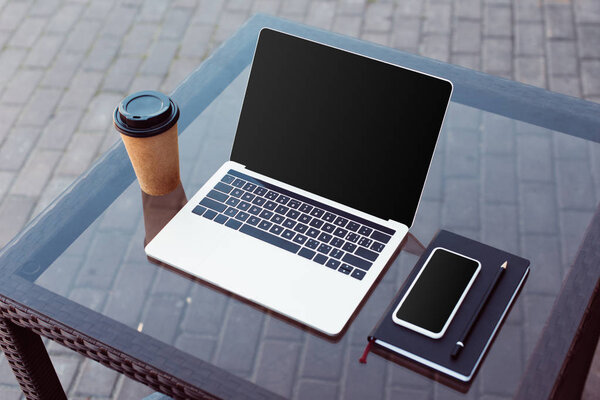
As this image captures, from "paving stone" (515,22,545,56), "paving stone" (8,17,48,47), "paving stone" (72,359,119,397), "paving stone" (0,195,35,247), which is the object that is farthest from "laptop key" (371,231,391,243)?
"paving stone" (8,17,48,47)

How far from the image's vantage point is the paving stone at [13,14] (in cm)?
383

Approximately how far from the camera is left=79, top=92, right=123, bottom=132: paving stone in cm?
322

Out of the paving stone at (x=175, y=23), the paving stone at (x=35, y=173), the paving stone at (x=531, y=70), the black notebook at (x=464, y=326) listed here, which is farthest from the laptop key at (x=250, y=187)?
the paving stone at (x=175, y=23)

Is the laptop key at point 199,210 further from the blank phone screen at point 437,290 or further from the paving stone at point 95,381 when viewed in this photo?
the paving stone at point 95,381

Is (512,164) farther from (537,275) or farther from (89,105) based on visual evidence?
(89,105)

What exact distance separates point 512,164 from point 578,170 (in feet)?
0.54

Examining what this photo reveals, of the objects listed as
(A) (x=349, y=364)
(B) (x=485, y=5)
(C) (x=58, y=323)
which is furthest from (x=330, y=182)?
(B) (x=485, y=5)

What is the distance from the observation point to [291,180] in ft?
5.13

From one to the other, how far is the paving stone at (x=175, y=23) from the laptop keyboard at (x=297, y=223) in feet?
7.68

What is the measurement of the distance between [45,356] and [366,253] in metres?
0.87

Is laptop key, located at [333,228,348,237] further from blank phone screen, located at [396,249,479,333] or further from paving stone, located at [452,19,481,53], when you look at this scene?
paving stone, located at [452,19,481,53]

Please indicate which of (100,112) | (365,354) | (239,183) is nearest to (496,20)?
(100,112)

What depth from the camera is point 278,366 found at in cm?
131

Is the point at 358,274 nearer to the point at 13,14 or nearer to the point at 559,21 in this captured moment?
the point at 559,21
